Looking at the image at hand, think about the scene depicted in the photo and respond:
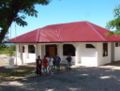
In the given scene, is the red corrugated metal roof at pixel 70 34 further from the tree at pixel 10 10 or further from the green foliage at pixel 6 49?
the tree at pixel 10 10

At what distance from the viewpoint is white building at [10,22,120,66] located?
29.8 meters

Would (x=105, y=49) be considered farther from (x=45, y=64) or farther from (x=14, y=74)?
(x=14, y=74)

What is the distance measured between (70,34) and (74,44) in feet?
6.09

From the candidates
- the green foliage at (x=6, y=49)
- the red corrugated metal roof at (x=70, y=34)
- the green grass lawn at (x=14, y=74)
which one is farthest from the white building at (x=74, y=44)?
the green grass lawn at (x=14, y=74)

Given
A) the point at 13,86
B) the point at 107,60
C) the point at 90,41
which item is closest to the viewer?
the point at 13,86

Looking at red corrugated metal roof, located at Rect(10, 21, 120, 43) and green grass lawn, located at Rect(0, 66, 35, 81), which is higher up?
red corrugated metal roof, located at Rect(10, 21, 120, 43)

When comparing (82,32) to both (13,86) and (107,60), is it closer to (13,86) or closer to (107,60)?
(107,60)

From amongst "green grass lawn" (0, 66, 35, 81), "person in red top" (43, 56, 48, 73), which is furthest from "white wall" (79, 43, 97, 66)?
"person in red top" (43, 56, 48, 73)

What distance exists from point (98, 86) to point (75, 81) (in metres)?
2.40

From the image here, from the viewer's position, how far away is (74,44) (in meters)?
31.0

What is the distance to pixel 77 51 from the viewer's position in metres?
30.5

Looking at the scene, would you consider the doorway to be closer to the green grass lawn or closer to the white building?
the white building

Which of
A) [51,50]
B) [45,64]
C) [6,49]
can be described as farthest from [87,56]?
[6,49]

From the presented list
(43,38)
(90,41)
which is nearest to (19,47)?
(43,38)
